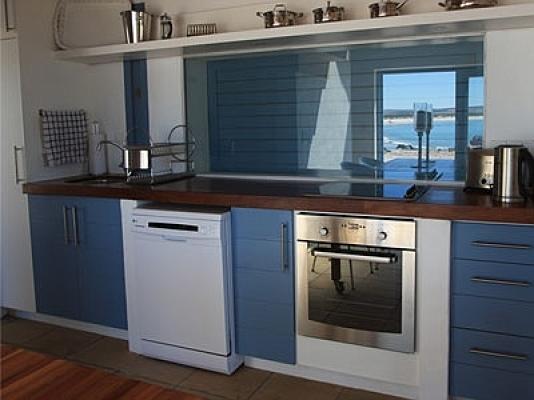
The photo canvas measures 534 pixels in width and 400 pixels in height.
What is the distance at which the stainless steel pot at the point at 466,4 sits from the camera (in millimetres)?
2426

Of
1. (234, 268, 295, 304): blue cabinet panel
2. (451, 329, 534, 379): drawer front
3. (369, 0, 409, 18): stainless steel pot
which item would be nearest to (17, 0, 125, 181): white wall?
(234, 268, 295, 304): blue cabinet panel

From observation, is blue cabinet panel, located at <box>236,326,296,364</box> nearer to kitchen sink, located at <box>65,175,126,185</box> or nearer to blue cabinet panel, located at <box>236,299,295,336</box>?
blue cabinet panel, located at <box>236,299,295,336</box>

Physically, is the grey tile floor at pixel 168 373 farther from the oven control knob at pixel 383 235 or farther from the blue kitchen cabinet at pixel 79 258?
the oven control knob at pixel 383 235

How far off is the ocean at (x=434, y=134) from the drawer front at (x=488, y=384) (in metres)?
1.17

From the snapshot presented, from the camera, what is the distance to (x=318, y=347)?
2.64 meters

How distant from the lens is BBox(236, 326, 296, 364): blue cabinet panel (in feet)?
8.86

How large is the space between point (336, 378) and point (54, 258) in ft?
6.10

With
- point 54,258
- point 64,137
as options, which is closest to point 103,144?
point 64,137

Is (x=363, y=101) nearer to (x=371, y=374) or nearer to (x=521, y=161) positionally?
(x=521, y=161)

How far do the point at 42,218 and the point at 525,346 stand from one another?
273 cm

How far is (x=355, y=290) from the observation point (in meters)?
2.51

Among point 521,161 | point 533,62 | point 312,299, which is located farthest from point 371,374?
point 533,62

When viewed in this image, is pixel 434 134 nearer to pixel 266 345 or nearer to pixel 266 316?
pixel 266 316

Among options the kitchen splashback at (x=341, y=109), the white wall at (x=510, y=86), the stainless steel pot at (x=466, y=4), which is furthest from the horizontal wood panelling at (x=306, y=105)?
the stainless steel pot at (x=466, y=4)
